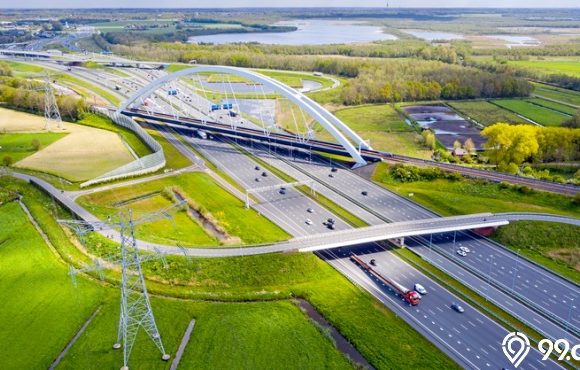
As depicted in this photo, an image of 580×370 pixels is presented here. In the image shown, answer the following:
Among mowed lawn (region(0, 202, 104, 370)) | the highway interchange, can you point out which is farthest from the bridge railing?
mowed lawn (region(0, 202, 104, 370))

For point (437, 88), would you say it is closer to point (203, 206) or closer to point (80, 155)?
point (203, 206)

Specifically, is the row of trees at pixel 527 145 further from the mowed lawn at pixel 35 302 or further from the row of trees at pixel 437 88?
the mowed lawn at pixel 35 302

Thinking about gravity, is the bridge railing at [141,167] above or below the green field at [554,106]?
above

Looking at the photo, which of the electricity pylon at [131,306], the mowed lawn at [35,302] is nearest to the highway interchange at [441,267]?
the electricity pylon at [131,306]

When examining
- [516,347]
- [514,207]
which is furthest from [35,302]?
[514,207]

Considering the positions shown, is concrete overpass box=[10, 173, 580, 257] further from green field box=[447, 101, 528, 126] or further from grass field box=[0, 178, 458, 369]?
green field box=[447, 101, 528, 126]

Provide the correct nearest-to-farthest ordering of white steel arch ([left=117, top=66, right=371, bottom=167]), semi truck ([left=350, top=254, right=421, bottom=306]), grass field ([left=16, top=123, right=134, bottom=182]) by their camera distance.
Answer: semi truck ([left=350, top=254, right=421, bottom=306]) < grass field ([left=16, top=123, right=134, bottom=182]) < white steel arch ([left=117, top=66, right=371, bottom=167])
